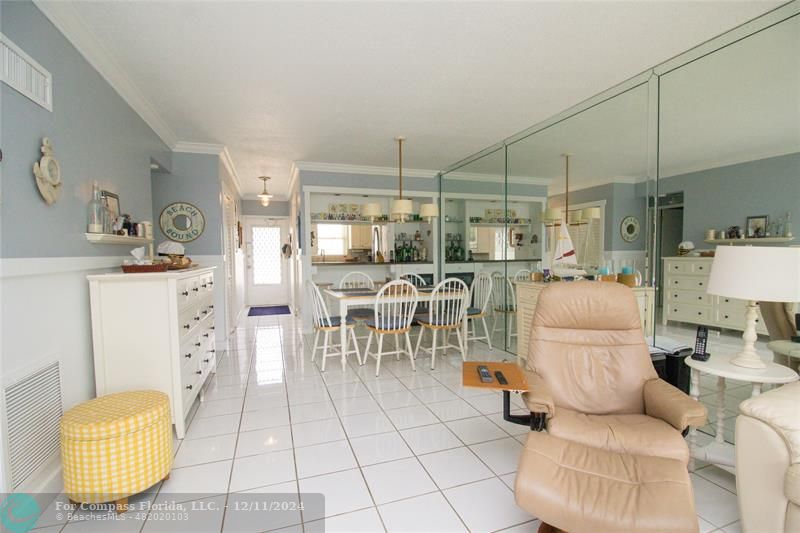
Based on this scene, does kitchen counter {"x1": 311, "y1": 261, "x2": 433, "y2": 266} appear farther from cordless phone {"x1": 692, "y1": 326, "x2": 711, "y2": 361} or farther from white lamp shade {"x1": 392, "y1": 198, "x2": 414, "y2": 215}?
cordless phone {"x1": 692, "y1": 326, "x2": 711, "y2": 361}

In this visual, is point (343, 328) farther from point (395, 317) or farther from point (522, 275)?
point (522, 275)

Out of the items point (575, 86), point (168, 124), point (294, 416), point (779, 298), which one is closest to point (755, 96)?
point (575, 86)

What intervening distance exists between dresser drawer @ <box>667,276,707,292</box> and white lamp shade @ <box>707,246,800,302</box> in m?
0.78

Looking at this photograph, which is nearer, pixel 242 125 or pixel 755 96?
pixel 755 96

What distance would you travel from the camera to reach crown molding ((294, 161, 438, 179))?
5.45m

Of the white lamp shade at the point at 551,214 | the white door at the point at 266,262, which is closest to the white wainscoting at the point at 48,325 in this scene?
the white lamp shade at the point at 551,214

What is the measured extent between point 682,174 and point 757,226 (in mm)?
642

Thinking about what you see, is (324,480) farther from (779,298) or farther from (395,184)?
(395,184)

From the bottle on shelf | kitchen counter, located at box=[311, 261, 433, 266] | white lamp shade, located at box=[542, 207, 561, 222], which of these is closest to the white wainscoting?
the bottle on shelf

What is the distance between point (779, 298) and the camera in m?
1.67

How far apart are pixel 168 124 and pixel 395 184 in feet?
10.6

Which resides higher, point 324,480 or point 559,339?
point 559,339

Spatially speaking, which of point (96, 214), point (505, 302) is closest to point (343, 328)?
point (505, 302)

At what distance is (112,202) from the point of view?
2.69 meters
